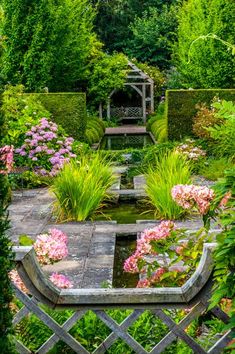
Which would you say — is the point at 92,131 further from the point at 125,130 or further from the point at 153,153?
the point at 153,153

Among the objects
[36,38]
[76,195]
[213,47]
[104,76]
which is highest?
[36,38]

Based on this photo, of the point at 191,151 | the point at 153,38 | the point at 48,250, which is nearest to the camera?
the point at 48,250

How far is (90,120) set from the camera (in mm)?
23516

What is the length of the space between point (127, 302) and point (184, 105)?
12824mm

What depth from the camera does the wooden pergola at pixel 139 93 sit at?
1139 inches

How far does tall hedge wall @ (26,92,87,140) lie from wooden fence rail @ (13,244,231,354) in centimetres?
1252

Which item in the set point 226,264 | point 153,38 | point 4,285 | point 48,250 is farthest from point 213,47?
point 4,285

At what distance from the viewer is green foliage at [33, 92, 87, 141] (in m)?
15.5

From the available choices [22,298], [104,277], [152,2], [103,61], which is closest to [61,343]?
[22,298]

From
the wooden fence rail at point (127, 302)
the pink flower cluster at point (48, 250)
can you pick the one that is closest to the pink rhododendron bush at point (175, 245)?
the pink flower cluster at point (48, 250)

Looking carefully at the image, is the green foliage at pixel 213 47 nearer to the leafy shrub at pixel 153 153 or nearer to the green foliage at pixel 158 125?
the green foliage at pixel 158 125

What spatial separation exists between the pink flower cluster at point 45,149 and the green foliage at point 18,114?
0.18m

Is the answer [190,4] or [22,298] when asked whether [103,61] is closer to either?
[190,4]

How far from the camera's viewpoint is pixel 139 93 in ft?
97.4
